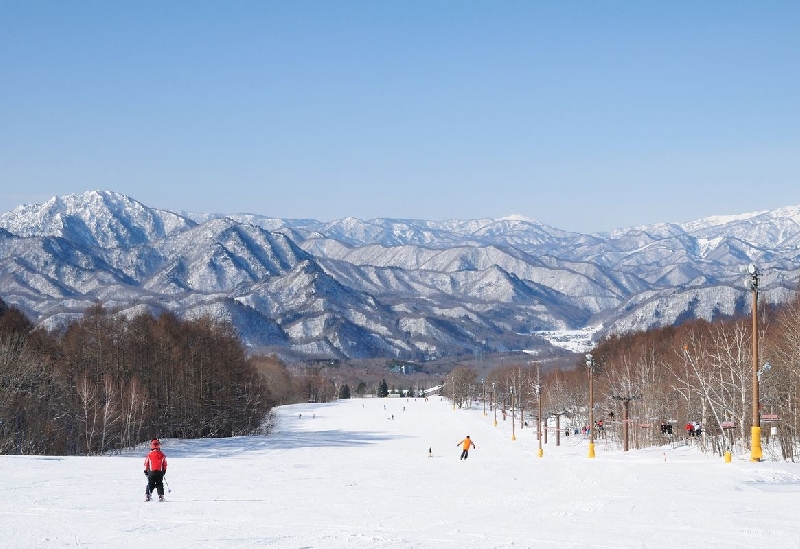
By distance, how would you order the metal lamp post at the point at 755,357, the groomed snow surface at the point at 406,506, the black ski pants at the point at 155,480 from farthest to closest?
the metal lamp post at the point at 755,357 < the black ski pants at the point at 155,480 < the groomed snow surface at the point at 406,506

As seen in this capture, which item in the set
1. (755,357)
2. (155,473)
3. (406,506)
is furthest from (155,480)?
(755,357)

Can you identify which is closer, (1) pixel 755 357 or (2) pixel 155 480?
(2) pixel 155 480

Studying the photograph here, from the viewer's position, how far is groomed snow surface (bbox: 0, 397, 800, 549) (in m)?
18.8

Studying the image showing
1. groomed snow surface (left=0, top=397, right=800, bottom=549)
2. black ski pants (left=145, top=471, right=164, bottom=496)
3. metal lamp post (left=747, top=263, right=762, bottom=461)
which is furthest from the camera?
metal lamp post (left=747, top=263, right=762, bottom=461)

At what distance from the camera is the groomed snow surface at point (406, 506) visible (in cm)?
1878

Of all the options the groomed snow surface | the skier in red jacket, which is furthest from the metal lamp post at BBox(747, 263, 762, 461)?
the skier in red jacket

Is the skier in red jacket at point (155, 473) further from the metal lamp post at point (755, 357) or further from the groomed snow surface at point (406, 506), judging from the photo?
the metal lamp post at point (755, 357)

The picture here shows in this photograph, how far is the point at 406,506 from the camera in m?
25.3

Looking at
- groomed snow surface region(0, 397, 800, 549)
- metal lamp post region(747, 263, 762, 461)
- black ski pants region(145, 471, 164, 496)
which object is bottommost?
groomed snow surface region(0, 397, 800, 549)

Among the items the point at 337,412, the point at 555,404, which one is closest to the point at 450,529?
the point at 555,404

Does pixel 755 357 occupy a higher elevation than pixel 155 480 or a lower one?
higher

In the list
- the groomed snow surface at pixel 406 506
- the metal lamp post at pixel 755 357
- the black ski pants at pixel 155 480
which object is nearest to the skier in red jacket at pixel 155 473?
the black ski pants at pixel 155 480

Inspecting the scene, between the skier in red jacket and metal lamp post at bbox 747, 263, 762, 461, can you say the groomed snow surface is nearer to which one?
the skier in red jacket

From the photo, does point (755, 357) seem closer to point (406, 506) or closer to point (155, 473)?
point (406, 506)
